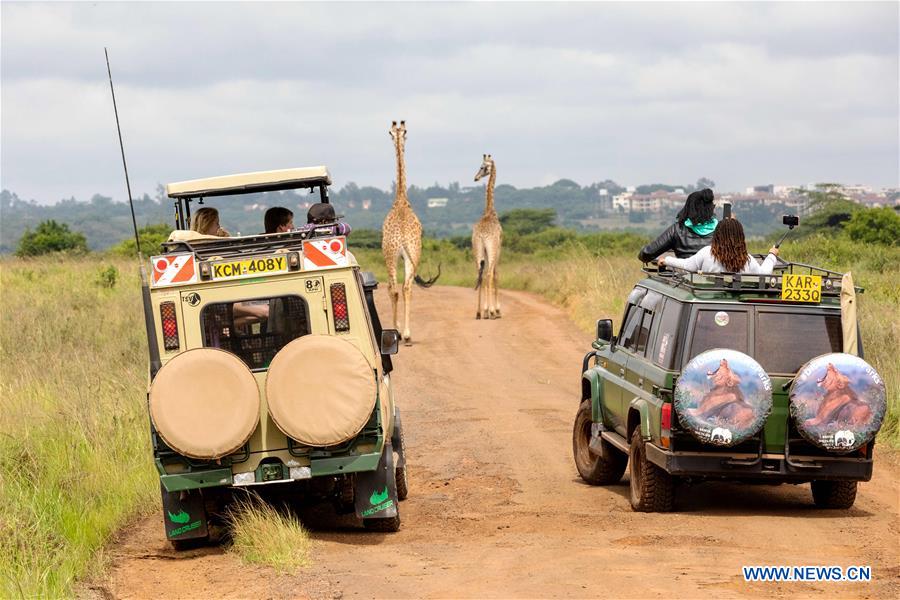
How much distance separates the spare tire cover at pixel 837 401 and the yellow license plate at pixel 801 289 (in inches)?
20.4

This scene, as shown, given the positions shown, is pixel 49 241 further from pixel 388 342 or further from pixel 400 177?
pixel 388 342

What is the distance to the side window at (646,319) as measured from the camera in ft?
34.0

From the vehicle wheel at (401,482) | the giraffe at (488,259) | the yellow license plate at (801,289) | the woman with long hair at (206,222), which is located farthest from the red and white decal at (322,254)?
the giraffe at (488,259)

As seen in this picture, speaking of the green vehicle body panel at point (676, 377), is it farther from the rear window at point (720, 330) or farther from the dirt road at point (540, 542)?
the dirt road at point (540, 542)

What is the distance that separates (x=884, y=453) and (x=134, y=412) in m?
7.67

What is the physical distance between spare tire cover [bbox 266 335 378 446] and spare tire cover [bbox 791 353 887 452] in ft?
10.3

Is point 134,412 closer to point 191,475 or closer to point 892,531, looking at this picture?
point 191,475

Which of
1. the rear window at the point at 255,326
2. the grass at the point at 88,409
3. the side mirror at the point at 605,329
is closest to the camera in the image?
the grass at the point at 88,409

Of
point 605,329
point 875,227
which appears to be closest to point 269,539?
point 605,329

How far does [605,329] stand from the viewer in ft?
37.1

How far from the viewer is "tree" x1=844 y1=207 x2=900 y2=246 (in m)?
32.7

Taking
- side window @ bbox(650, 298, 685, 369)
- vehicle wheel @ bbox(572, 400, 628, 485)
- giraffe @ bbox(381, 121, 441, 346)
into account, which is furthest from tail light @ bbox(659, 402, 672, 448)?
giraffe @ bbox(381, 121, 441, 346)

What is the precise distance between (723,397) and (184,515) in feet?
13.1

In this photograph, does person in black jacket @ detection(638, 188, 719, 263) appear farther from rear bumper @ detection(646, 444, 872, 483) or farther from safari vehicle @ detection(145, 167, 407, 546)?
safari vehicle @ detection(145, 167, 407, 546)
